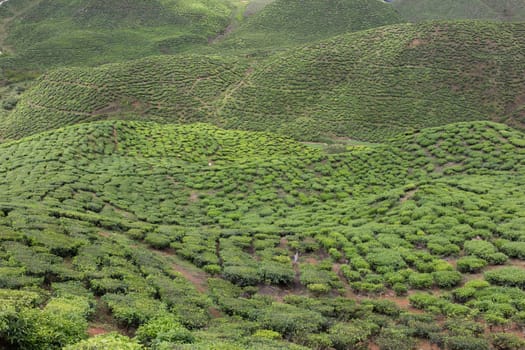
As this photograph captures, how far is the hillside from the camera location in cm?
6003

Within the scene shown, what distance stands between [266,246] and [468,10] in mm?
145136

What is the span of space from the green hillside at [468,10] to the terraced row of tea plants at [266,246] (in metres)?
114

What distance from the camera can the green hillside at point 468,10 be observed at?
5098 inches

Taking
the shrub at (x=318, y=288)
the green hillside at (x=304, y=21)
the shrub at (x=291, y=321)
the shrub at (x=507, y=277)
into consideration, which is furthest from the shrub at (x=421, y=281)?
the green hillside at (x=304, y=21)

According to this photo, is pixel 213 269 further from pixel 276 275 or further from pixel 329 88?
pixel 329 88

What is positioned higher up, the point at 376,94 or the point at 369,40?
the point at 369,40

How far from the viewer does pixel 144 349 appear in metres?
9.51

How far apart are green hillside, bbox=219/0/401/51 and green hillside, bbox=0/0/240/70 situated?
45.4 ft

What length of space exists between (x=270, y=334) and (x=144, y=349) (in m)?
4.62

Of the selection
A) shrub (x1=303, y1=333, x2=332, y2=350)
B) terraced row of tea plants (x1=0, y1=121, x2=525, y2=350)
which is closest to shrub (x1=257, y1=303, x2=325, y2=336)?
terraced row of tea plants (x1=0, y1=121, x2=525, y2=350)

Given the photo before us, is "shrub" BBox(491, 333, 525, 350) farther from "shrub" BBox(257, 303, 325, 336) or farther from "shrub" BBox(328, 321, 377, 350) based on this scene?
"shrub" BBox(257, 303, 325, 336)

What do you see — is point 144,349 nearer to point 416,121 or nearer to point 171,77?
point 416,121

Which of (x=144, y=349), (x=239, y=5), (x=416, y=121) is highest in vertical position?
(x=239, y=5)

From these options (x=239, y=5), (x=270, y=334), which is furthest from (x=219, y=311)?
(x=239, y=5)
